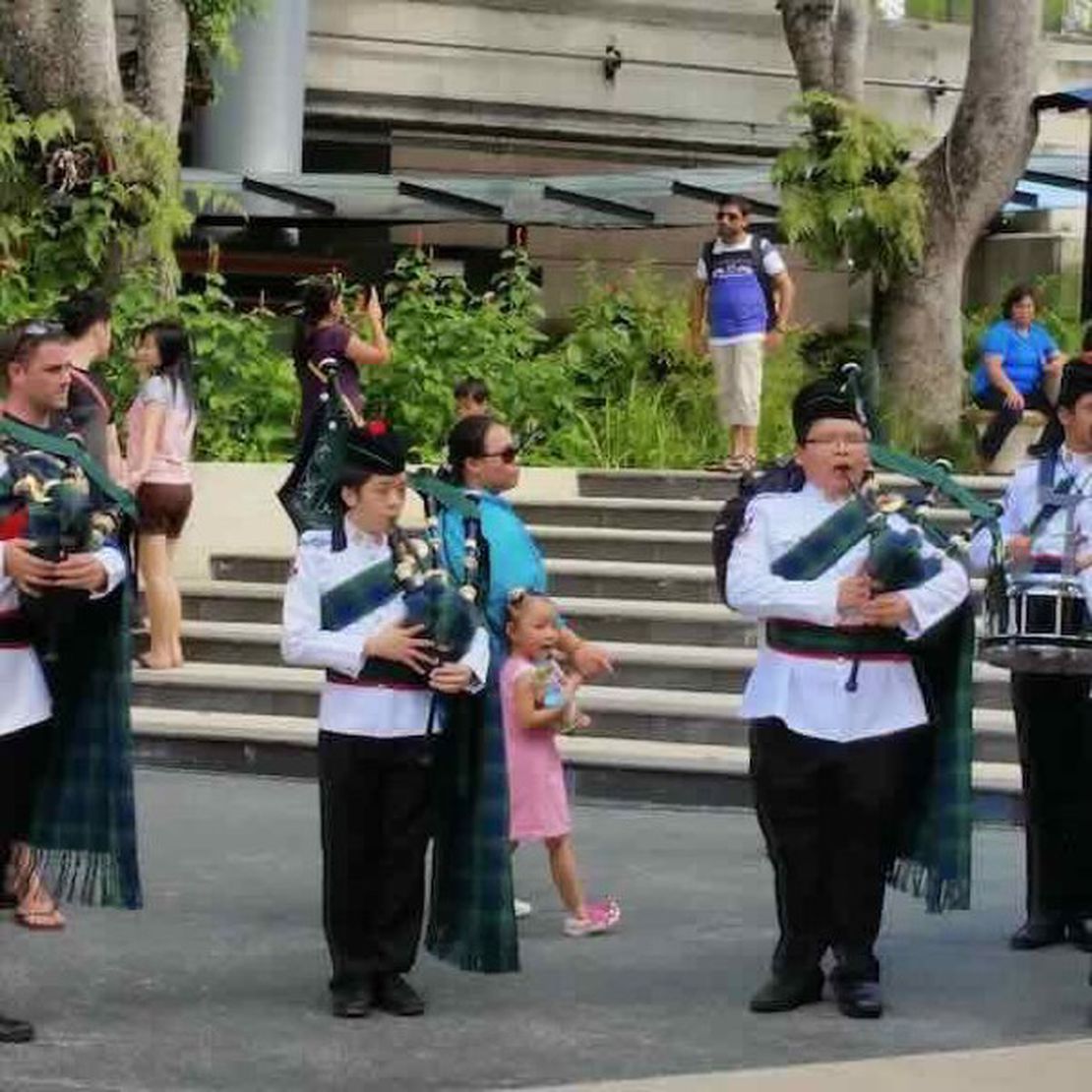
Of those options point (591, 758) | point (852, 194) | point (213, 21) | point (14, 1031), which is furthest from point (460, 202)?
point (14, 1031)

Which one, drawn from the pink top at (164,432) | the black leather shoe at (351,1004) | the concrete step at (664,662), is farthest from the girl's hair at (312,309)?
the black leather shoe at (351,1004)

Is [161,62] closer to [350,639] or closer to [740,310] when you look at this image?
[740,310]

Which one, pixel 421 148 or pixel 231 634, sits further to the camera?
pixel 421 148

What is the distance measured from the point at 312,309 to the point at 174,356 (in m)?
1.37

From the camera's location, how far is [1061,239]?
25.7 meters

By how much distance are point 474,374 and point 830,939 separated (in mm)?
9574

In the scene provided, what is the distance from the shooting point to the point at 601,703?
1312 cm

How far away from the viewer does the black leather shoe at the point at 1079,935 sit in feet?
30.5

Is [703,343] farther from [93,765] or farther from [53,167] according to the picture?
[93,765]

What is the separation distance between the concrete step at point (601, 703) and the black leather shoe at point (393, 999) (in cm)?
457

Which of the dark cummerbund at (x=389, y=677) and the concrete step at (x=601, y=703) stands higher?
the dark cummerbund at (x=389, y=677)

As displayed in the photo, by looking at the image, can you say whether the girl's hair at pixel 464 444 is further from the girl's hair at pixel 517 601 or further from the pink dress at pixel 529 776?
the pink dress at pixel 529 776

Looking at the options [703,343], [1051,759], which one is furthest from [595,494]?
[1051,759]

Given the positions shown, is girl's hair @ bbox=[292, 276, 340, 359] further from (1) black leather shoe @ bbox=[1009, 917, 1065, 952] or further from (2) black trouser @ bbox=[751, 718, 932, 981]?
(2) black trouser @ bbox=[751, 718, 932, 981]
